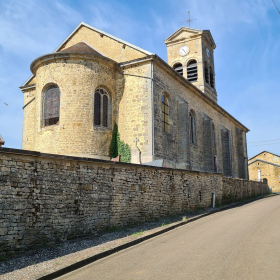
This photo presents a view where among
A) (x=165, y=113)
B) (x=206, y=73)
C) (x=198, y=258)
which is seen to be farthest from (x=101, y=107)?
(x=206, y=73)

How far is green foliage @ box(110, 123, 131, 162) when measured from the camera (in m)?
16.3

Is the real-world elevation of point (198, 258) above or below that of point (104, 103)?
below

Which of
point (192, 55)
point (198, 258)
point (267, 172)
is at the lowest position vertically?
point (198, 258)

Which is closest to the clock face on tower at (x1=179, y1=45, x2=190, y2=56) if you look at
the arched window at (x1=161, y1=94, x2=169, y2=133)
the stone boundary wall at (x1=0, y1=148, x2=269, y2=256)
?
the arched window at (x1=161, y1=94, x2=169, y2=133)

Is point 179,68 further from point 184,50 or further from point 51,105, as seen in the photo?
point 51,105

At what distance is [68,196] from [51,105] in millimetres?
9857

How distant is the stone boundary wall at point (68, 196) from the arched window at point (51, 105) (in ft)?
24.5

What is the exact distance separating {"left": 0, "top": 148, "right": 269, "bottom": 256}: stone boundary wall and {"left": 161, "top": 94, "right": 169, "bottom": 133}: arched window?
21.8ft

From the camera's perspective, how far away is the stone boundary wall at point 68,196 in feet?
20.7

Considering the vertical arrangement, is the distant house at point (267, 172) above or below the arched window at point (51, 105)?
below

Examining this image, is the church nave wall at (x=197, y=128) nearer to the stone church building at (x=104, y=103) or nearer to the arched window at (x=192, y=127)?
the stone church building at (x=104, y=103)

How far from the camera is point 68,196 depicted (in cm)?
753

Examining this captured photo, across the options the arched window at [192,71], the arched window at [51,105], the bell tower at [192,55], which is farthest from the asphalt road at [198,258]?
the arched window at [192,71]

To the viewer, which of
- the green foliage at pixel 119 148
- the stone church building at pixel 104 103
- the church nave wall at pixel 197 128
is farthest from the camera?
the church nave wall at pixel 197 128
